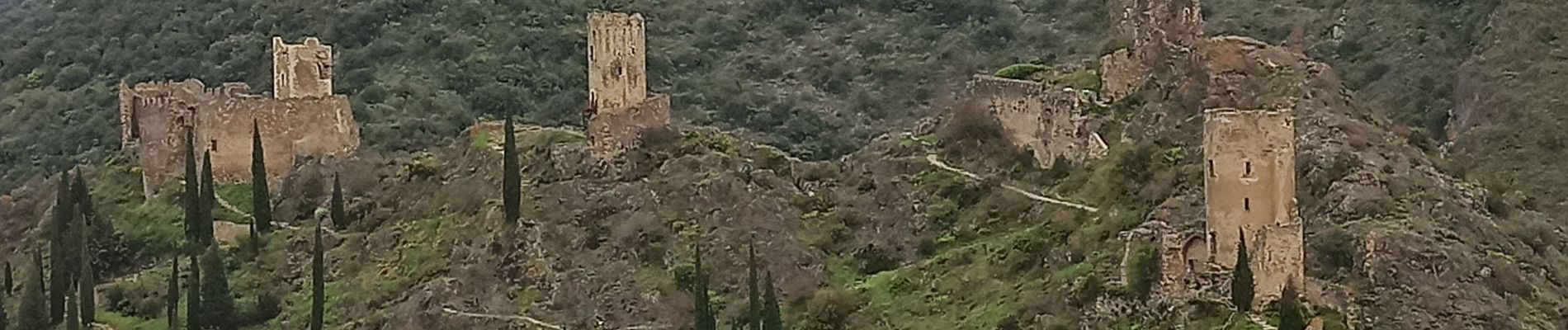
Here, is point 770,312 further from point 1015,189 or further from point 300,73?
point 300,73

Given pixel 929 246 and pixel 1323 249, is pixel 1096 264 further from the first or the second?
pixel 929 246

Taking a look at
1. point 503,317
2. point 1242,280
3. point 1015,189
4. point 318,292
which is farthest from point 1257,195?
point 318,292

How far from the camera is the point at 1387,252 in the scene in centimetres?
3678

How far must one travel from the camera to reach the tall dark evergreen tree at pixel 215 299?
43.6m

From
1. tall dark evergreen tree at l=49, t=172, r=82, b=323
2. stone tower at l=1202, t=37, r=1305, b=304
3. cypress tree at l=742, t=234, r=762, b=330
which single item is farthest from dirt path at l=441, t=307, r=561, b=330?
stone tower at l=1202, t=37, r=1305, b=304

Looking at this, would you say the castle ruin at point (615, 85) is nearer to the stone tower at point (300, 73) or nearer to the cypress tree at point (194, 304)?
the cypress tree at point (194, 304)

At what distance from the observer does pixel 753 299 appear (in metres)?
38.1

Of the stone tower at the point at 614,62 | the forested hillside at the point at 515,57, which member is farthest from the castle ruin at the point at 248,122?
the forested hillside at the point at 515,57

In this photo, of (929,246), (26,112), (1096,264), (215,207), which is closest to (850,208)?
(929,246)

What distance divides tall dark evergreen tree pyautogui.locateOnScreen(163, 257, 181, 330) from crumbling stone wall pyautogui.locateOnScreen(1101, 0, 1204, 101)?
1580 centimetres

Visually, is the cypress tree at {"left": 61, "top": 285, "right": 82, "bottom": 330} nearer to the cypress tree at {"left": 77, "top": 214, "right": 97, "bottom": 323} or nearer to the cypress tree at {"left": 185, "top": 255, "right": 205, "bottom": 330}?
the cypress tree at {"left": 77, "top": 214, "right": 97, "bottom": 323}

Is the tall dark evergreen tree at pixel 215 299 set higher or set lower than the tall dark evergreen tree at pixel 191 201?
lower

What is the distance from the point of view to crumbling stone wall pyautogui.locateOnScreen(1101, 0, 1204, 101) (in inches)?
1743

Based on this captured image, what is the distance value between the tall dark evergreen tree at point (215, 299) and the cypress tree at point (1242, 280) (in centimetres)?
1822
